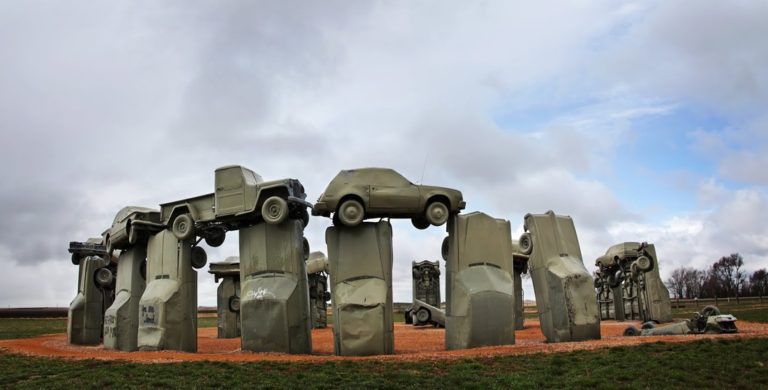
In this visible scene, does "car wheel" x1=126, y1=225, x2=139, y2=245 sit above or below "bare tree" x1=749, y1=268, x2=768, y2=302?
above

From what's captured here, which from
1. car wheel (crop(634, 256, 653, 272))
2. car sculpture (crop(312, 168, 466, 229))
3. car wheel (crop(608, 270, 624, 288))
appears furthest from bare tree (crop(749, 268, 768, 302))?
car sculpture (crop(312, 168, 466, 229))

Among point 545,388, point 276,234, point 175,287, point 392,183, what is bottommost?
point 545,388

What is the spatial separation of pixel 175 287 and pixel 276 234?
522 centimetres

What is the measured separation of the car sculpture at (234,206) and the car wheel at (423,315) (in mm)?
17993

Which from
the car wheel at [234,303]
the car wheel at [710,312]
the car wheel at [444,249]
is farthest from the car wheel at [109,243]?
the car wheel at [710,312]

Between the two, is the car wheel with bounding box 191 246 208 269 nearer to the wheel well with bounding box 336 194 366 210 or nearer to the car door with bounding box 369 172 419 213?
the wheel well with bounding box 336 194 366 210

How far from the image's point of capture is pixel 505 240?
79.1 feet

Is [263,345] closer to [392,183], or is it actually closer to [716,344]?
[392,183]

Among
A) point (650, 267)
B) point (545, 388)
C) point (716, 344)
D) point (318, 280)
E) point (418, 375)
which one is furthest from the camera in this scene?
point (318, 280)

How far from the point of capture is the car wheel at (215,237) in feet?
86.6

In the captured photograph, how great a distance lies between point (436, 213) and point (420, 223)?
1178 millimetres

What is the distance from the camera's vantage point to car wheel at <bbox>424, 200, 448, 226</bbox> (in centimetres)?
2295

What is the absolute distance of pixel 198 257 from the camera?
26.5 metres

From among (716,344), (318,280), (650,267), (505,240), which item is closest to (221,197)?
(505,240)
